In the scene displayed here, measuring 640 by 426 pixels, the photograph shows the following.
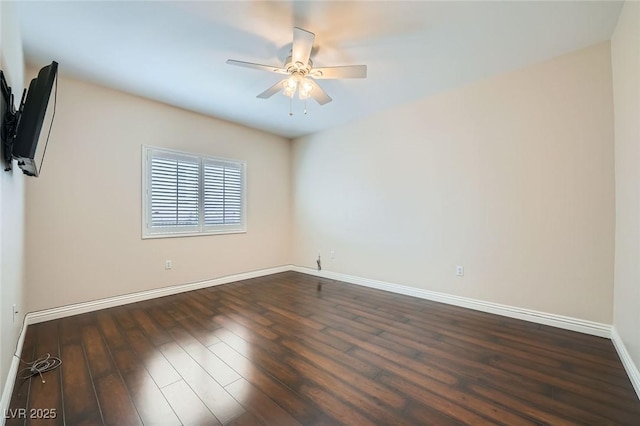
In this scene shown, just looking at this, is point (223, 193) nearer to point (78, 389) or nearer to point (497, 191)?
point (78, 389)

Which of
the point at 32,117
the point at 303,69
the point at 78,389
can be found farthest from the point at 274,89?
the point at 78,389

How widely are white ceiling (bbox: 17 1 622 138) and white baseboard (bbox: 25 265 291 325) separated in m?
2.54

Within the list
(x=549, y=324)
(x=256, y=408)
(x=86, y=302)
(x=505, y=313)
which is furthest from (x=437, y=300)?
(x=86, y=302)

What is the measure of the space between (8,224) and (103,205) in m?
1.55

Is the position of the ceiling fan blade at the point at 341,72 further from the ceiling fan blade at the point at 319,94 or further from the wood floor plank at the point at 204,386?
the wood floor plank at the point at 204,386

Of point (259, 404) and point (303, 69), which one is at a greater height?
point (303, 69)

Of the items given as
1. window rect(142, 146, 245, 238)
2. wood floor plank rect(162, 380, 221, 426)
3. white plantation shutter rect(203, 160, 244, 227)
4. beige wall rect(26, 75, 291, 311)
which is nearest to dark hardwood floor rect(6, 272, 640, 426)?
wood floor plank rect(162, 380, 221, 426)

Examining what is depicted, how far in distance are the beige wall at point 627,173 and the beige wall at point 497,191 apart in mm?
153

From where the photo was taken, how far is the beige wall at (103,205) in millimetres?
2902

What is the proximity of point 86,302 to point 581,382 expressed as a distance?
4596 millimetres

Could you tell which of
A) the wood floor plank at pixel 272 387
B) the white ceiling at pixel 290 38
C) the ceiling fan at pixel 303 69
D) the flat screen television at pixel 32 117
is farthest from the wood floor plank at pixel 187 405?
the white ceiling at pixel 290 38

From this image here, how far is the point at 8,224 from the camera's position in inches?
71.4

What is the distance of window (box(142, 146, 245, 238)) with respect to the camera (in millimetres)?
3650

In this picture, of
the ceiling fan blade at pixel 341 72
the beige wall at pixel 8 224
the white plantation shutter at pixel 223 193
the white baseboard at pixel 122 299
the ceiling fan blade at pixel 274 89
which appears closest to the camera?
the beige wall at pixel 8 224
